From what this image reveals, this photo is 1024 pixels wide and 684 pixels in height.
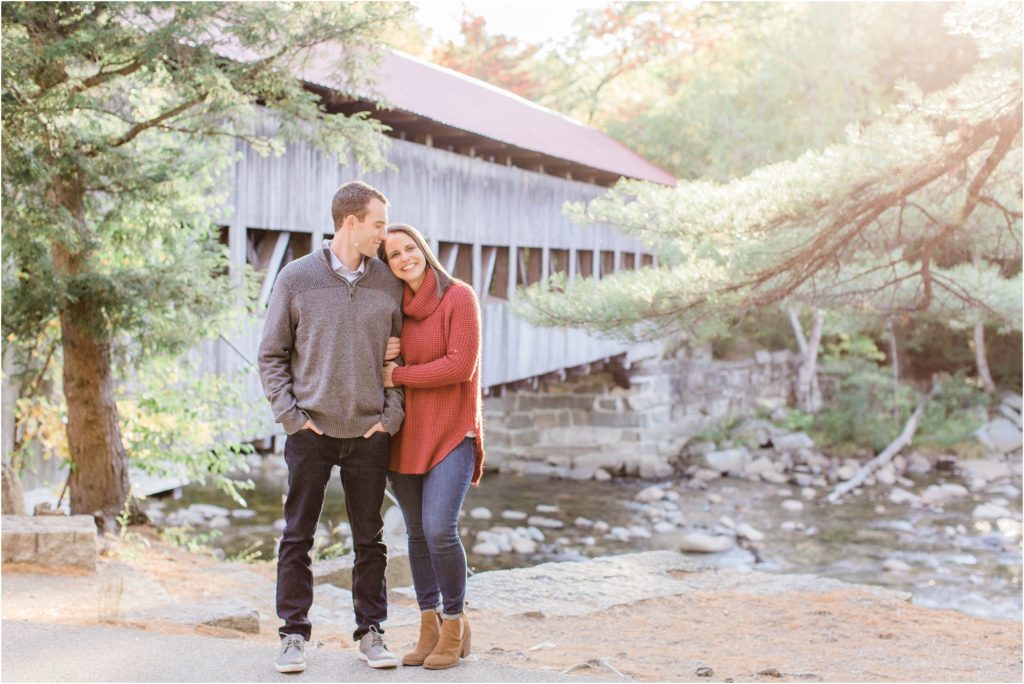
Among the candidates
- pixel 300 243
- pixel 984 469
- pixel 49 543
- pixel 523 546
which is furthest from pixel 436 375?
pixel 984 469

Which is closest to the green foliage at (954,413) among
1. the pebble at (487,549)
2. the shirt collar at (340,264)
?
the pebble at (487,549)

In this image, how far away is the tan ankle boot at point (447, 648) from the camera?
337 cm

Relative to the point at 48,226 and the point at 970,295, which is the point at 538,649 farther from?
the point at 970,295

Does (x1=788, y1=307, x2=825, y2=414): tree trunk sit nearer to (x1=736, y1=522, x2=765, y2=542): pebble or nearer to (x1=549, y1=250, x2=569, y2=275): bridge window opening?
(x1=549, y1=250, x2=569, y2=275): bridge window opening

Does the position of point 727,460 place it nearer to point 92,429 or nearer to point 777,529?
point 777,529

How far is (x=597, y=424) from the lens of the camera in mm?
18188

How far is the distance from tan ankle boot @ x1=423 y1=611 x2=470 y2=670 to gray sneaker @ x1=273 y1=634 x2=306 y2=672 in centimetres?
38

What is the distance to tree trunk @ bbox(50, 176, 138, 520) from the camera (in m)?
6.26

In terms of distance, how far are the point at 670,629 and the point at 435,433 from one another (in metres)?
2.49

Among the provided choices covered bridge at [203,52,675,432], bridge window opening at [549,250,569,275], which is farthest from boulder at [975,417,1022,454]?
bridge window opening at [549,250,569,275]

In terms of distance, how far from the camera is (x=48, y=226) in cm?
548

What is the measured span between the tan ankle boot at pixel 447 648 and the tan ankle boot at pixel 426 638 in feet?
0.08

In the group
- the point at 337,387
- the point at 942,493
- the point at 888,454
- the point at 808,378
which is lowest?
the point at 942,493

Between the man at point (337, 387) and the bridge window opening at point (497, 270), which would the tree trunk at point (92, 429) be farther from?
the bridge window opening at point (497, 270)
